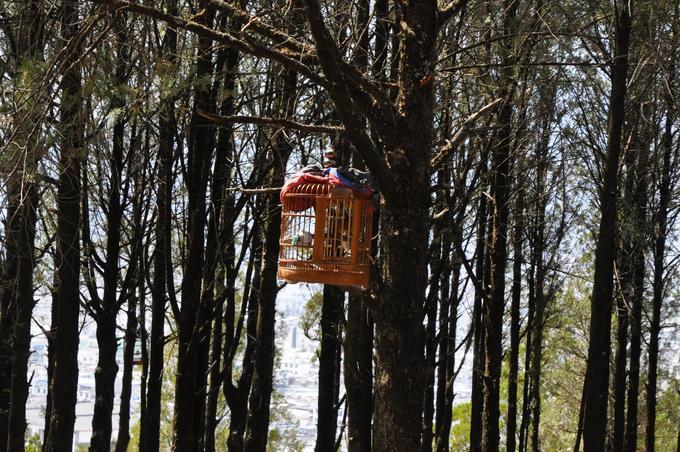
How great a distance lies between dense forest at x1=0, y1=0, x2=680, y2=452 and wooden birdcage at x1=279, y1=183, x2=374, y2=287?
14cm

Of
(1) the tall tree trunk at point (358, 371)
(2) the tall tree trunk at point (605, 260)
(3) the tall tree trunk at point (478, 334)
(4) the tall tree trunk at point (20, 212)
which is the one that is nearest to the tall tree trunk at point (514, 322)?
(3) the tall tree trunk at point (478, 334)

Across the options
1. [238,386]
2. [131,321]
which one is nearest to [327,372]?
[238,386]

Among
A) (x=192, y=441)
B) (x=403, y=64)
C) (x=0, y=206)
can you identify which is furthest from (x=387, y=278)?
(x=192, y=441)

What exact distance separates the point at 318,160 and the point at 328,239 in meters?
6.51

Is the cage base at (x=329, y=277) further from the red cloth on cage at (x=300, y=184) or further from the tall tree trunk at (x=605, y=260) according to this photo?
the tall tree trunk at (x=605, y=260)

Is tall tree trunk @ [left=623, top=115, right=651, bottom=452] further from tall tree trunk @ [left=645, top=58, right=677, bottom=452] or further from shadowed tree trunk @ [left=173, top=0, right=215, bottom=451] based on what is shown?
shadowed tree trunk @ [left=173, top=0, right=215, bottom=451]

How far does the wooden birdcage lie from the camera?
5.01 metres

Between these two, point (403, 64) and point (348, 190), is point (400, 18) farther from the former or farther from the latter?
point (348, 190)

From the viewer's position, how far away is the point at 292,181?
5.29 m

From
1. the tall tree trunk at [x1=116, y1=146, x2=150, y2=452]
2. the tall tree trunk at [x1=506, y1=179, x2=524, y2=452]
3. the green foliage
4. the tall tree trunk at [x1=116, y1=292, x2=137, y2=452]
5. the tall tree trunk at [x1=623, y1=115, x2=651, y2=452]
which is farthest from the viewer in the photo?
the green foliage

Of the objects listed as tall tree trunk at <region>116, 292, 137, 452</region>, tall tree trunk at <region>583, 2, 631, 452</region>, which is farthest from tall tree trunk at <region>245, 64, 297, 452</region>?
tall tree trunk at <region>116, 292, 137, 452</region>

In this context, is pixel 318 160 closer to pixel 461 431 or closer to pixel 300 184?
pixel 300 184

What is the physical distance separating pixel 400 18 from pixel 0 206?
2.87m

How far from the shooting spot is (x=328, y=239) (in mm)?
5094
